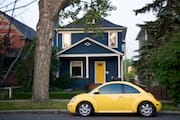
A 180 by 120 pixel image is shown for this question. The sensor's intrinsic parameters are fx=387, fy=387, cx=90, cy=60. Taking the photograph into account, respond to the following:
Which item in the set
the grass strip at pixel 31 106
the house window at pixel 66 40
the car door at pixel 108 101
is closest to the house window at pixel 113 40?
the house window at pixel 66 40

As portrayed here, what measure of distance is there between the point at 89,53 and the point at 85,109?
19711mm

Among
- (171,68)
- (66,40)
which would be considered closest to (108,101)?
(171,68)

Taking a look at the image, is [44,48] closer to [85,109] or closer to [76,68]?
[85,109]

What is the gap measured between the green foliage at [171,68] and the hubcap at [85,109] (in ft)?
15.6

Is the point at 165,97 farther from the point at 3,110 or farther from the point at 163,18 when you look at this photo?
the point at 3,110

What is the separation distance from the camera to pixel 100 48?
35781mm

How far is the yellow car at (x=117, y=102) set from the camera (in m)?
15.9

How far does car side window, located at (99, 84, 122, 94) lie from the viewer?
53.3 ft

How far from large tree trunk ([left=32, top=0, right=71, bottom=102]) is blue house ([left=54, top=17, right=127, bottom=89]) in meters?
Result: 14.8

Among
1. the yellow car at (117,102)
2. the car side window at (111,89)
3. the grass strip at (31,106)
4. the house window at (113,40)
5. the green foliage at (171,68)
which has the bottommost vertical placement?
the grass strip at (31,106)

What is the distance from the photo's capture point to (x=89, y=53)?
3559 centimetres

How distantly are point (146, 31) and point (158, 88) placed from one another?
670 centimetres

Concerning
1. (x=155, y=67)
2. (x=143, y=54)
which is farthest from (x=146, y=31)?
(x=155, y=67)

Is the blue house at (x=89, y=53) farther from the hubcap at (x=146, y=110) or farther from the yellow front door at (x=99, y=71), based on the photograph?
the hubcap at (x=146, y=110)
